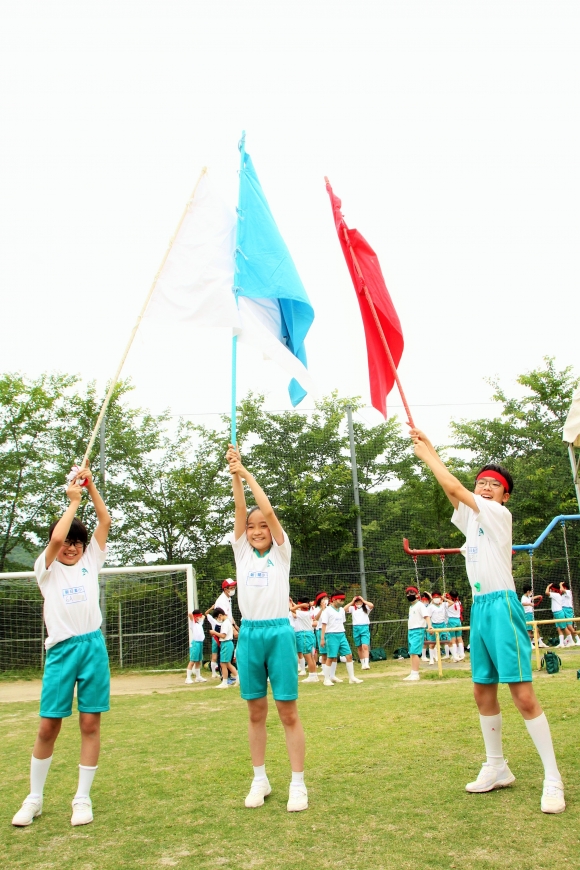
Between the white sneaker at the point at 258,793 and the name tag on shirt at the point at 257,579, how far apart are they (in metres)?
1.19

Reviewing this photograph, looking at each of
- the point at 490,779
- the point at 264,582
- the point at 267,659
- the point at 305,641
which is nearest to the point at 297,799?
the point at 267,659

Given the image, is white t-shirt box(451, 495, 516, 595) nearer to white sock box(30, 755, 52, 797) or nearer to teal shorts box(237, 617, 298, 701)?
teal shorts box(237, 617, 298, 701)

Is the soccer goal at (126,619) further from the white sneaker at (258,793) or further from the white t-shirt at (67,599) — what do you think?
the white sneaker at (258,793)

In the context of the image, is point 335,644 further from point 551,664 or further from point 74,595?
point 74,595

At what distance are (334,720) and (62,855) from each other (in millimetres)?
4639

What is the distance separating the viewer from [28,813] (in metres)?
4.22

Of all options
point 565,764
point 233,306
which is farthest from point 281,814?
point 233,306

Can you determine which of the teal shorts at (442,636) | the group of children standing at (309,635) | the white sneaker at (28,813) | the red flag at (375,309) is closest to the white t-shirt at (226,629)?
the group of children standing at (309,635)

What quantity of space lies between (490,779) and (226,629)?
10034mm

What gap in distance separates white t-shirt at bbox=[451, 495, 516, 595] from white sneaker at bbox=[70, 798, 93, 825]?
103 inches

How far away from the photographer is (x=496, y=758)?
4262 mm

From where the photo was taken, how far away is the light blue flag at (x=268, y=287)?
17.6 feet

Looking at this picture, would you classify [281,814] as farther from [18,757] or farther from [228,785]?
[18,757]

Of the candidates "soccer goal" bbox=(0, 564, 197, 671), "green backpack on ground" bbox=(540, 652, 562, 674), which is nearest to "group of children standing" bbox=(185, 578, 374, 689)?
"soccer goal" bbox=(0, 564, 197, 671)
